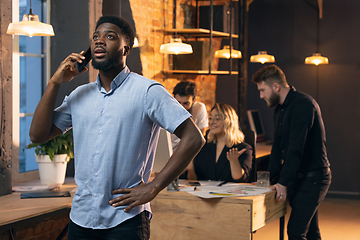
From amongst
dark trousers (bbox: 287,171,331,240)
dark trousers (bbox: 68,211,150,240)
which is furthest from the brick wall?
dark trousers (bbox: 68,211,150,240)

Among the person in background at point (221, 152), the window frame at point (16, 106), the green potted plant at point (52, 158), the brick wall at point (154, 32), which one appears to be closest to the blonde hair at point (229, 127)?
the person in background at point (221, 152)

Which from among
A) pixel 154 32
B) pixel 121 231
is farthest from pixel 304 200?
pixel 154 32

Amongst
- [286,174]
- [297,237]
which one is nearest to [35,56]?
[286,174]

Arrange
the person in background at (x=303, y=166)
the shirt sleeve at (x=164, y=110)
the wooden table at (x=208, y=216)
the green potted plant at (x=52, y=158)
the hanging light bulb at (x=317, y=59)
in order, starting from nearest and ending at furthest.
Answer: the shirt sleeve at (x=164, y=110) < the wooden table at (x=208, y=216) < the person in background at (x=303, y=166) < the green potted plant at (x=52, y=158) < the hanging light bulb at (x=317, y=59)

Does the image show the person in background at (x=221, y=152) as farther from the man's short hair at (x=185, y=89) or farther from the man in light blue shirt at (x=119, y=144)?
the man in light blue shirt at (x=119, y=144)

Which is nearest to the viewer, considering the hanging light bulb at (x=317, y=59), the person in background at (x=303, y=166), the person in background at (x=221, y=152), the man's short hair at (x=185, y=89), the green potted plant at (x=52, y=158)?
the person in background at (x=303, y=166)

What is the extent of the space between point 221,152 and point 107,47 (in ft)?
7.34

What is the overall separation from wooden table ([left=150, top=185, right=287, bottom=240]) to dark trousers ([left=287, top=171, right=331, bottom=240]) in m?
0.14

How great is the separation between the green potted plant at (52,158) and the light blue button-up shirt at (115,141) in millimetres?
1751

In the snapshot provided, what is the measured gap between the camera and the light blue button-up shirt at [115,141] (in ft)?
4.61

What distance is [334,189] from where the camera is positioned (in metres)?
7.00

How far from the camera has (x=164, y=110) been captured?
4.61ft

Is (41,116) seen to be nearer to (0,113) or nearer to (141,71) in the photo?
(0,113)

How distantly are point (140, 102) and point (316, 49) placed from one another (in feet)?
20.5
